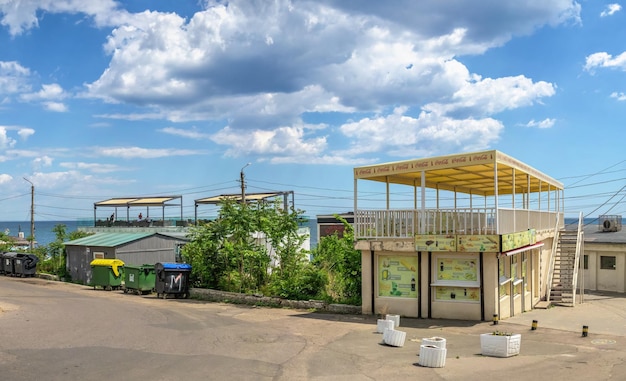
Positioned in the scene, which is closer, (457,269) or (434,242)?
(434,242)

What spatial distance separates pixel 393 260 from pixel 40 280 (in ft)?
78.3

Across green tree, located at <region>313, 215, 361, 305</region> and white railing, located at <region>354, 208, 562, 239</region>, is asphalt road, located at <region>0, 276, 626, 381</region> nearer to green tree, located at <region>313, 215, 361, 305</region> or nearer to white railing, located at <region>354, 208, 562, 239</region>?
green tree, located at <region>313, 215, 361, 305</region>

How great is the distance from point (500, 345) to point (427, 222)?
6001 mm

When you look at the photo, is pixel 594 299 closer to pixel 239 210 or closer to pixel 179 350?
pixel 239 210

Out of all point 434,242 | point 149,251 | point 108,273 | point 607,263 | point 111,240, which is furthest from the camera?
point 149,251

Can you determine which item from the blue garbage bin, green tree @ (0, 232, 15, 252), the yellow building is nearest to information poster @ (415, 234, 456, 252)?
the yellow building

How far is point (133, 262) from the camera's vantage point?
3050 cm

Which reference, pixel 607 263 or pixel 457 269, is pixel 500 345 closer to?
pixel 457 269

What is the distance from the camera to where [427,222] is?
17734 millimetres

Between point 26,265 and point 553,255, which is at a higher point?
point 553,255

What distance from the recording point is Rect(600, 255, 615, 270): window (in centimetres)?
2847

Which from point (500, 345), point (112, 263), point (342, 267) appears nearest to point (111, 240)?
point (112, 263)

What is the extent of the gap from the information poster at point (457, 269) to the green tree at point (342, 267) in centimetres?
298

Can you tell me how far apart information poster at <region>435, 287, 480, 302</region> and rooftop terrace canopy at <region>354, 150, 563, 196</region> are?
3.07 meters
